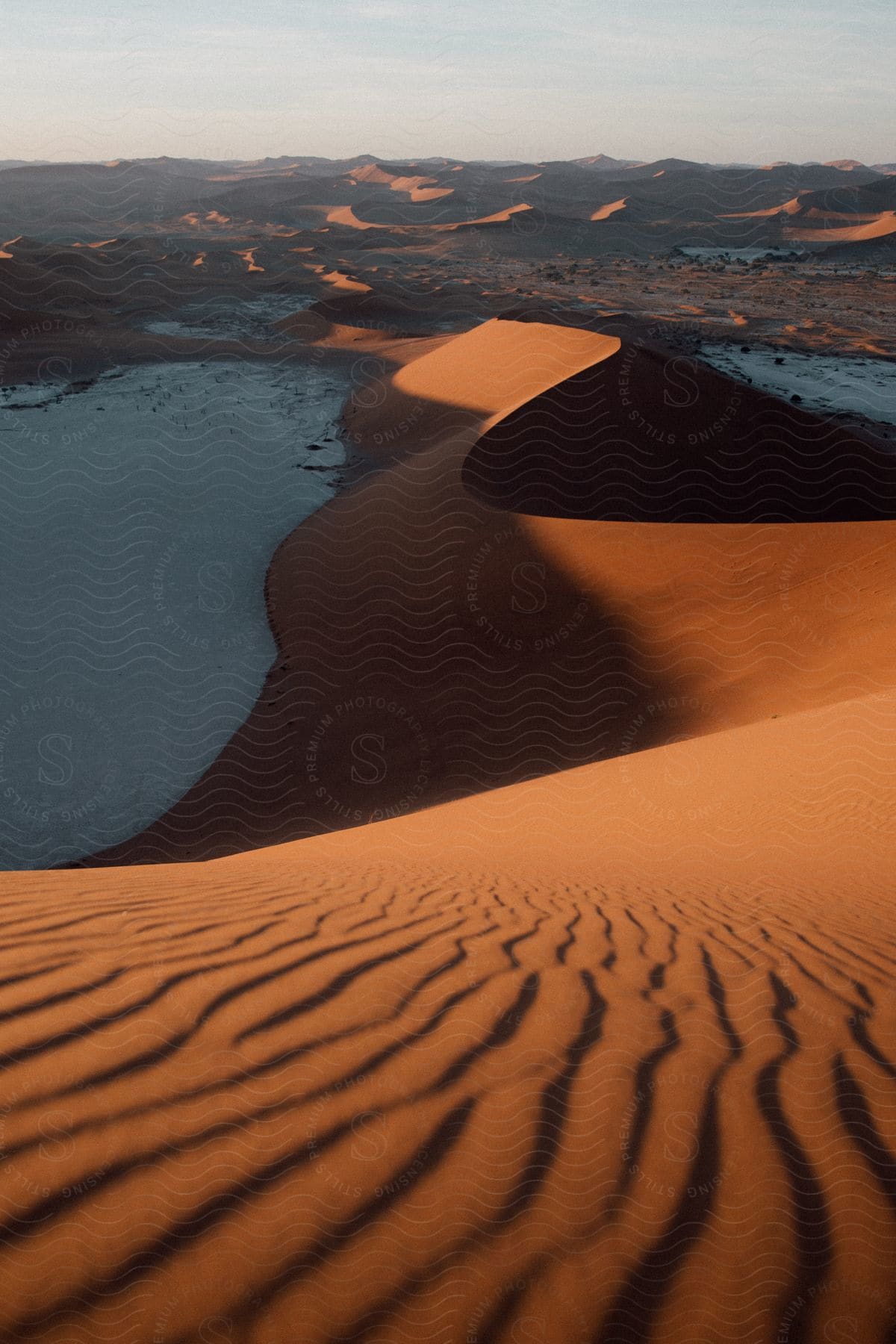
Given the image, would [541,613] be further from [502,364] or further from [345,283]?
[345,283]

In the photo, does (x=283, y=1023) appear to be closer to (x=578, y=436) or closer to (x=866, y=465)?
(x=578, y=436)

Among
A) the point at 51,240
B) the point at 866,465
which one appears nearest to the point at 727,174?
the point at 51,240

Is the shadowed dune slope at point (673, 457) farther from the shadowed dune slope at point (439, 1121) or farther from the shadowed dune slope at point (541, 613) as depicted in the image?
the shadowed dune slope at point (439, 1121)

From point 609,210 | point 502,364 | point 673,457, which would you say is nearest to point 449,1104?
point 673,457

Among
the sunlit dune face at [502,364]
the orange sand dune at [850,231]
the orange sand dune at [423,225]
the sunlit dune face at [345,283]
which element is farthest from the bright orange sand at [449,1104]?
the orange sand dune at [423,225]

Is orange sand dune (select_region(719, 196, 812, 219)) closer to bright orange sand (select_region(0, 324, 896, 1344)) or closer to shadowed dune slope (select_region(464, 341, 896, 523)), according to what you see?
shadowed dune slope (select_region(464, 341, 896, 523))

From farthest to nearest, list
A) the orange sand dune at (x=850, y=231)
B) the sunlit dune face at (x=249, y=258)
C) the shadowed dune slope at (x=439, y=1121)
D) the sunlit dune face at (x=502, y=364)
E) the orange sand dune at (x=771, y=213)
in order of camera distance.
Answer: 1. the orange sand dune at (x=771, y=213)
2. the orange sand dune at (x=850, y=231)
3. the sunlit dune face at (x=249, y=258)
4. the sunlit dune face at (x=502, y=364)
5. the shadowed dune slope at (x=439, y=1121)
